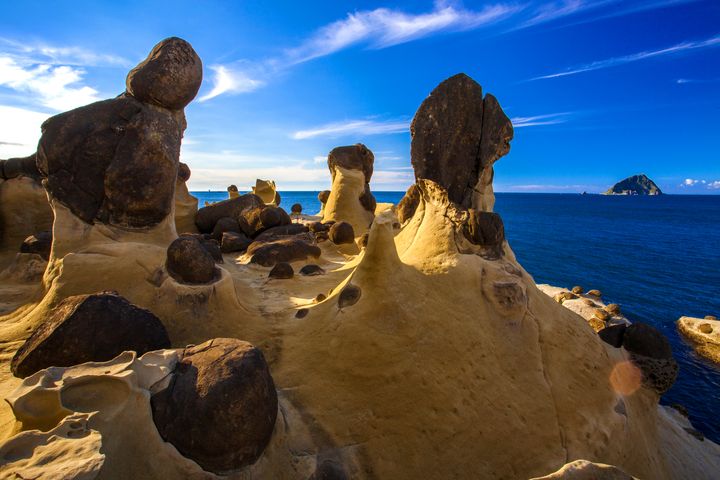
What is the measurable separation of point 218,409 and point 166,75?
7695 mm

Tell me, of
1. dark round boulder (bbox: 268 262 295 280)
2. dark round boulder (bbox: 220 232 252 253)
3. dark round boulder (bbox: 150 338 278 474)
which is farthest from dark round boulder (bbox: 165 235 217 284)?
dark round boulder (bbox: 220 232 252 253)

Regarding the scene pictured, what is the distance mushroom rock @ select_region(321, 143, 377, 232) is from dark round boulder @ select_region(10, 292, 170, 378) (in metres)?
17.1

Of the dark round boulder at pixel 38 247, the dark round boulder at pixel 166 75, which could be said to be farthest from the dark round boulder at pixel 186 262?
the dark round boulder at pixel 38 247

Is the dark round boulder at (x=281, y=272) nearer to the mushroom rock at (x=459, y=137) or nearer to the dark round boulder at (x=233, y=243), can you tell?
the dark round boulder at (x=233, y=243)

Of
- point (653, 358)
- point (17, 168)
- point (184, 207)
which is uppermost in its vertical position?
point (17, 168)

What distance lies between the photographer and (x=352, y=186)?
75.5 feet

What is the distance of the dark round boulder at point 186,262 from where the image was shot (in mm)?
7375

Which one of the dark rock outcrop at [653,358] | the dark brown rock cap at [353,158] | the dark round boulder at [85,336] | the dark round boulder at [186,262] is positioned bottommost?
the dark rock outcrop at [653,358]

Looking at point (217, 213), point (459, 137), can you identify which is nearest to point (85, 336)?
point (459, 137)

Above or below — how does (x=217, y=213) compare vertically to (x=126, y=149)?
below

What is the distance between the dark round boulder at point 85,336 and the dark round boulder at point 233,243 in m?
10.9

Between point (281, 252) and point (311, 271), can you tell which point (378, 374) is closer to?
point (311, 271)

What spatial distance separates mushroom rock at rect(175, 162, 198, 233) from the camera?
18500mm

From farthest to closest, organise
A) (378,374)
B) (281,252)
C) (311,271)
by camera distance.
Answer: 1. (281,252)
2. (311,271)
3. (378,374)
